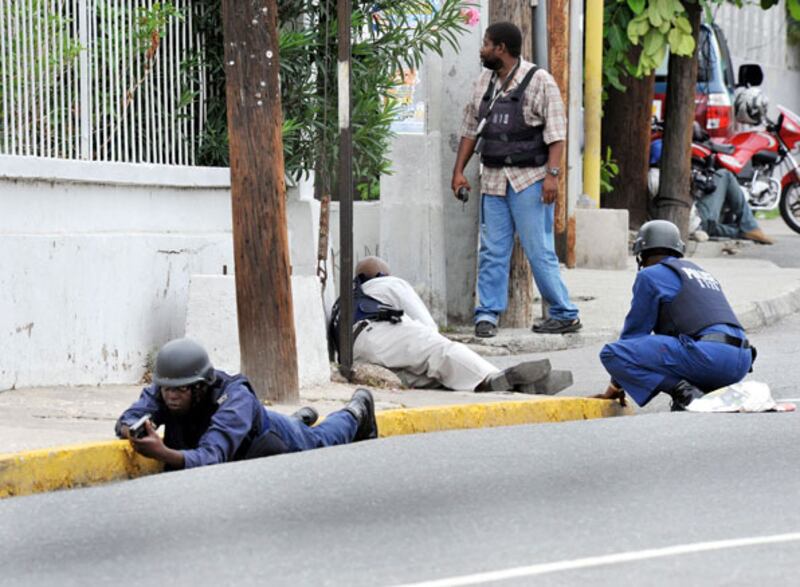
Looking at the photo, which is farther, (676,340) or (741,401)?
(676,340)

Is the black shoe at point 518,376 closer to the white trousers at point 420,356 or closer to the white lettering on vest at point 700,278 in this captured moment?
the white trousers at point 420,356

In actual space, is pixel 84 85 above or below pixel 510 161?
above

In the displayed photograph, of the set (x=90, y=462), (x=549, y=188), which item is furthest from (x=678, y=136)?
(x=90, y=462)

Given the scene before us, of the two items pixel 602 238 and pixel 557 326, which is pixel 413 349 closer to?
pixel 557 326

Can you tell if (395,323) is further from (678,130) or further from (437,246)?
(678,130)

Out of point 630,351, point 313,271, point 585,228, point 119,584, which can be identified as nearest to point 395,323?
point 313,271

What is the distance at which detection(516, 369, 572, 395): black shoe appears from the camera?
34.2 feet

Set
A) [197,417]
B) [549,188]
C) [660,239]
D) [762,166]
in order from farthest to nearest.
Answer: [762,166], [549,188], [660,239], [197,417]

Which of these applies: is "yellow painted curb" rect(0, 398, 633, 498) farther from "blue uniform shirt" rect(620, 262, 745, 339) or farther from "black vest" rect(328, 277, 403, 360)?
"black vest" rect(328, 277, 403, 360)

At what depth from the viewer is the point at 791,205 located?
2227 centimetres

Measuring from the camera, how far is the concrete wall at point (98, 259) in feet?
31.4

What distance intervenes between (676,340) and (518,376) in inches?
41.2

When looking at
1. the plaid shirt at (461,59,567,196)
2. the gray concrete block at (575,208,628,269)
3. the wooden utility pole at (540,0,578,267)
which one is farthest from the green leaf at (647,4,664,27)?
the plaid shirt at (461,59,567,196)

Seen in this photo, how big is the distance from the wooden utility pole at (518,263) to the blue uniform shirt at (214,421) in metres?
5.26
